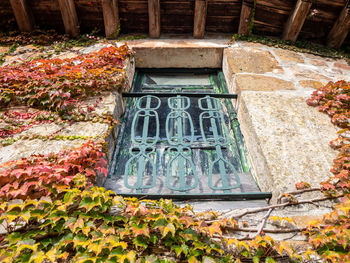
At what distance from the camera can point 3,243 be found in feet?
4.03

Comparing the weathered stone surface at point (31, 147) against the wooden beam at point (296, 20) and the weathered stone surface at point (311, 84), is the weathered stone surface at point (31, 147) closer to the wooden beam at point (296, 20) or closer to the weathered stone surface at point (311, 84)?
the weathered stone surface at point (311, 84)

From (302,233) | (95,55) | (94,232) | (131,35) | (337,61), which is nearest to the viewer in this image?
(94,232)

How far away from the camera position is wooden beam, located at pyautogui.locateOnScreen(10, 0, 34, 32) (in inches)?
132

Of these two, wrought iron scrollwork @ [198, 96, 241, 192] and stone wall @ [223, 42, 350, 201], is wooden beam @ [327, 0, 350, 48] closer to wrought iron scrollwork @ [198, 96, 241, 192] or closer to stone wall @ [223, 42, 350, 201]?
stone wall @ [223, 42, 350, 201]

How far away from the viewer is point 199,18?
3.45m

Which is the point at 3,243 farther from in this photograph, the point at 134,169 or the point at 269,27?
the point at 269,27

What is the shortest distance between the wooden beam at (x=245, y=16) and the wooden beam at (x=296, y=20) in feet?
Result: 2.09

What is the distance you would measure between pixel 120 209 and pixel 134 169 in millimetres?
722

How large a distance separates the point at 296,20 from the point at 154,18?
Result: 2283 mm

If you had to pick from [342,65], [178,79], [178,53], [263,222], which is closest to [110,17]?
[178,53]

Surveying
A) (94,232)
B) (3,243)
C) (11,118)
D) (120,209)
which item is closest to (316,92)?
(120,209)

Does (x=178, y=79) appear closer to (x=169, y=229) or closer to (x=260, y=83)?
(x=260, y=83)

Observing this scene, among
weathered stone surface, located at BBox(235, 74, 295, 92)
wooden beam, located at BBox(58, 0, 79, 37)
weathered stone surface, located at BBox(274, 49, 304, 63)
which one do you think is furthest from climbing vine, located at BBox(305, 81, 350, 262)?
wooden beam, located at BBox(58, 0, 79, 37)

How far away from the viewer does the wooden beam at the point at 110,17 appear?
3.32 metres
